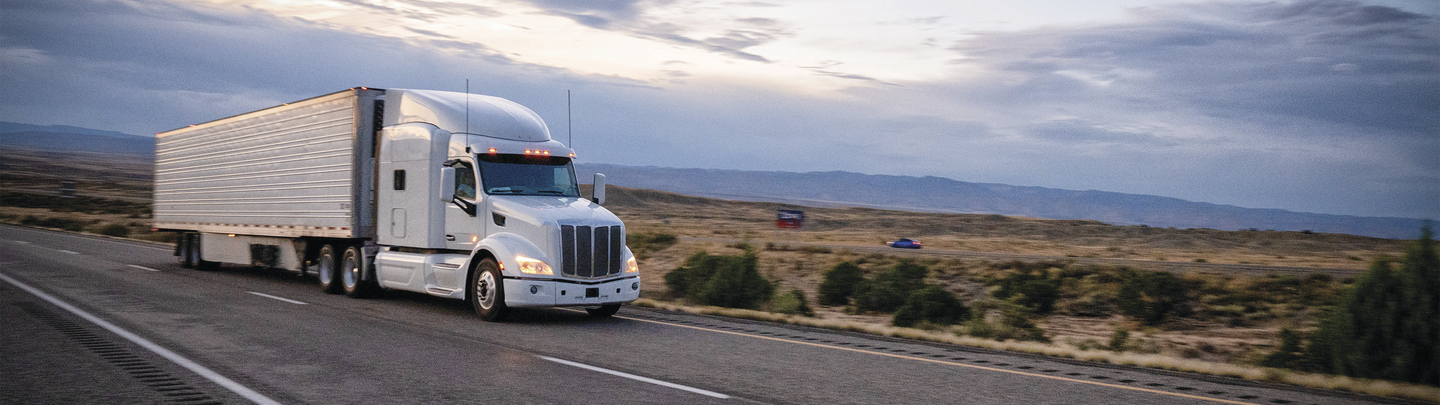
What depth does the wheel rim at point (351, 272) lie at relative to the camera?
16.2 meters

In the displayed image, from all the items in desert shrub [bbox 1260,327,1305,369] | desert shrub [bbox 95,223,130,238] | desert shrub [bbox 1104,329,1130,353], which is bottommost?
desert shrub [bbox 95,223,130,238]

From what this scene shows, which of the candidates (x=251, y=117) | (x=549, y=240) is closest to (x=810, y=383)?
(x=549, y=240)

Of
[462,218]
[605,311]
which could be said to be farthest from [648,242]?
[462,218]

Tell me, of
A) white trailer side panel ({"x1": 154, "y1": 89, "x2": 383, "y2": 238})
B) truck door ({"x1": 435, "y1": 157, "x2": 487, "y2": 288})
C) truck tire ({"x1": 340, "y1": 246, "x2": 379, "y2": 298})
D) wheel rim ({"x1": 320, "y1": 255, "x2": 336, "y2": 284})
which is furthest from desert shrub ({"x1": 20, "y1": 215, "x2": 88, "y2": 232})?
truck door ({"x1": 435, "y1": 157, "x2": 487, "y2": 288})

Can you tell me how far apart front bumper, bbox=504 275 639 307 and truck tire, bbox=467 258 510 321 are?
0.73 feet

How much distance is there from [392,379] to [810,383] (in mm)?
3809

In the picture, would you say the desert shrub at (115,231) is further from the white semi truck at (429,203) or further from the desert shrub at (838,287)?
the desert shrub at (838,287)

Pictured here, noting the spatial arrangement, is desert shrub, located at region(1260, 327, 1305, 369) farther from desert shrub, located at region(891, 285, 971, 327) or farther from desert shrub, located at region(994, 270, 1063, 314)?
desert shrub, located at region(994, 270, 1063, 314)

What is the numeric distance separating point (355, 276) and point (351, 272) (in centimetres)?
26

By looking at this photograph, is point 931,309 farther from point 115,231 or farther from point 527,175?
point 115,231

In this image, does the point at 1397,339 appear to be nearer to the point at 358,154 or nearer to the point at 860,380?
the point at 860,380

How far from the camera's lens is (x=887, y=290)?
22953mm

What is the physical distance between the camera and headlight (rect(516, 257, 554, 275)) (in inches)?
503

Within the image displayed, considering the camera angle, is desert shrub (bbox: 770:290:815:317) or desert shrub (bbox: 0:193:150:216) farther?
desert shrub (bbox: 0:193:150:216)
